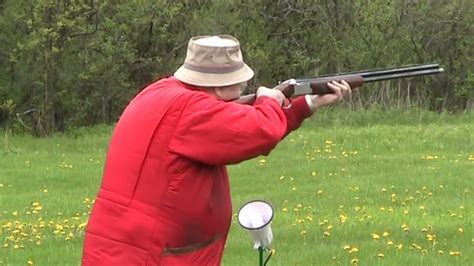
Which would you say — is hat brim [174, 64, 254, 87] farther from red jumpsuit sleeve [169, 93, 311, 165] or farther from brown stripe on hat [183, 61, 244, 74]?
red jumpsuit sleeve [169, 93, 311, 165]

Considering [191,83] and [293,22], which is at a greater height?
[191,83]

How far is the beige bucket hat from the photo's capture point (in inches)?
185

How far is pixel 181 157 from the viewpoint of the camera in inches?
181

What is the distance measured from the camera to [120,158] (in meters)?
4.73

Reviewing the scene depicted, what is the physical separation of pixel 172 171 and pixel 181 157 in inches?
3.0

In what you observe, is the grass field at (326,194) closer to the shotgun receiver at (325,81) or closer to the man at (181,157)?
the shotgun receiver at (325,81)

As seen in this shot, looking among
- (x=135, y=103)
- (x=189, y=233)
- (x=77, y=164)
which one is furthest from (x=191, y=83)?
(x=77, y=164)

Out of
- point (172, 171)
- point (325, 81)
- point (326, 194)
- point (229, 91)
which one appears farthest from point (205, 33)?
point (172, 171)

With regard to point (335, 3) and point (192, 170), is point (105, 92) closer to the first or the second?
point (335, 3)

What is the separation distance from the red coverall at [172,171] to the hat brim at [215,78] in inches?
1.8

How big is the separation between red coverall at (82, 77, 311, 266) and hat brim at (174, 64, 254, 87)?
0.05 metres

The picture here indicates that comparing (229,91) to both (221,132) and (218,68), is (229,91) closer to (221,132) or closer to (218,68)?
(218,68)

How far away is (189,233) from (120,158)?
0.46 meters

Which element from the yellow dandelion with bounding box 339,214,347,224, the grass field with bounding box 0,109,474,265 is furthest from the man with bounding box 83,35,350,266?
the yellow dandelion with bounding box 339,214,347,224
